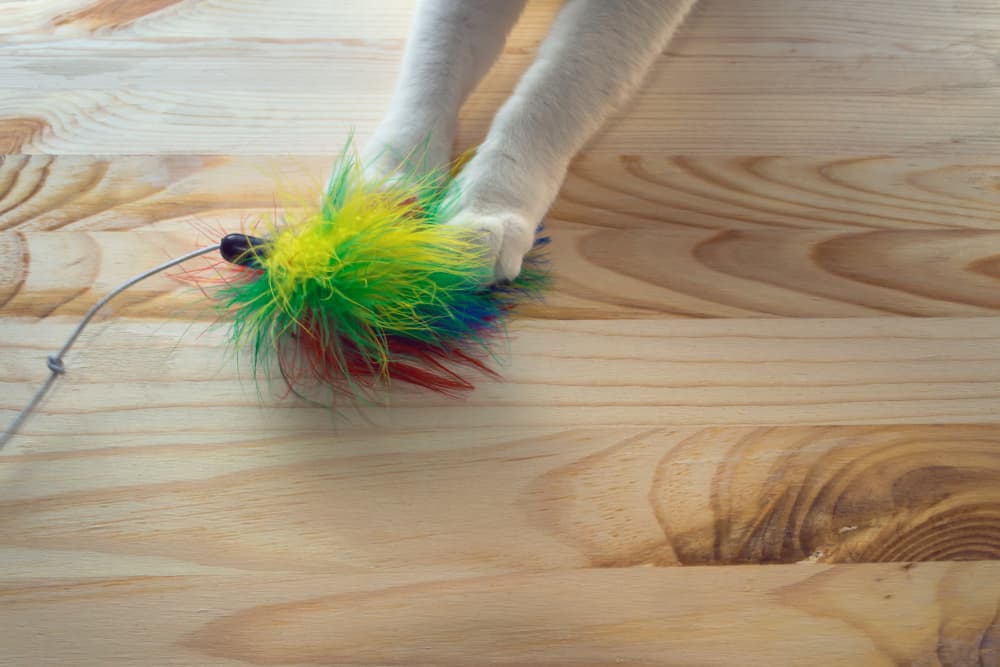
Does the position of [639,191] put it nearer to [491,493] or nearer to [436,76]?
[436,76]

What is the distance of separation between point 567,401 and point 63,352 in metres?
0.42

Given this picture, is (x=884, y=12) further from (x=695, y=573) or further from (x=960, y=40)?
(x=695, y=573)

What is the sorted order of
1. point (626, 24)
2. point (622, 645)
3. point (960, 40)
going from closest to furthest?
1. point (622, 645)
2. point (626, 24)
3. point (960, 40)

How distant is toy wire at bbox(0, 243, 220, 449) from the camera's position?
606mm

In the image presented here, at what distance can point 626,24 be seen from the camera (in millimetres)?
781

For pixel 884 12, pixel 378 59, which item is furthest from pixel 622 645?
pixel 884 12

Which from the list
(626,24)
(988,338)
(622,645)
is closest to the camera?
(622,645)

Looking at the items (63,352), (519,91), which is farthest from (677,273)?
(63,352)

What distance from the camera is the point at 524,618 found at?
20.9 inches

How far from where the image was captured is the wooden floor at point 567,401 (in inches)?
20.9

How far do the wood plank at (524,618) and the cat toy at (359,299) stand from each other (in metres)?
0.16

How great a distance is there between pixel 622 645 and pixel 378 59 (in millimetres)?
662

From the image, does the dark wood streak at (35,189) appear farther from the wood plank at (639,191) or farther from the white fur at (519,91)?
the white fur at (519,91)

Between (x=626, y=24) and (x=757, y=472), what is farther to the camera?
(x=626, y=24)
